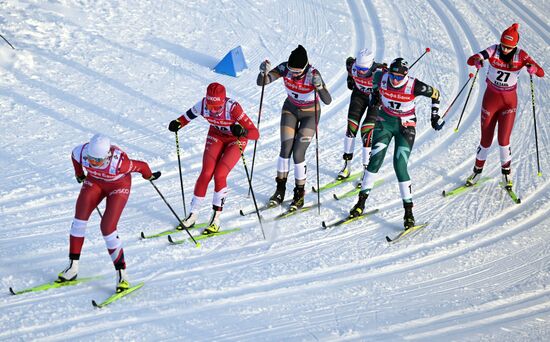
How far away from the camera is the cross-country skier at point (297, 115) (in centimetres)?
904

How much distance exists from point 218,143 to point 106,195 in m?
1.66

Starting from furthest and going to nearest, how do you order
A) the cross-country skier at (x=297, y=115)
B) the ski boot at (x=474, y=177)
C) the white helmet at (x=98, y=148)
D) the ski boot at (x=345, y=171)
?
the ski boot at (x=345, y=171) < the ski boot at (x=474, y=177) < the cross-country skier at (x=297, y=115) < the white helmet at (x=98, y=148)

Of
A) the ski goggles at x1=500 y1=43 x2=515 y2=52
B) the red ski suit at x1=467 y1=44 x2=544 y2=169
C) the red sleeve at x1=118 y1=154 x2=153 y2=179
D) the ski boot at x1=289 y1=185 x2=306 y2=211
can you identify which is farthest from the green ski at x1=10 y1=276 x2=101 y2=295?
the ski goggles at x1=500 y1=43 x2=515 y2=52

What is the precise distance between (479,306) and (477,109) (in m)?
5.20

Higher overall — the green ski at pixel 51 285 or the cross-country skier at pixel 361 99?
the cross-country skier at pixel 361 99

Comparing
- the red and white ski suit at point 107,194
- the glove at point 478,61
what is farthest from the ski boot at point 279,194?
the glove at point 478,61

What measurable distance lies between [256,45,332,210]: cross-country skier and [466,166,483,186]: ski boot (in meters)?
2.45

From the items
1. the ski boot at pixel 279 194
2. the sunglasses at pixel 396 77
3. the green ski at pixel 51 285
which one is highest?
the sunglasses at pixel 396 77

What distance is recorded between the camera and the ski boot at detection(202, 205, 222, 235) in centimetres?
897

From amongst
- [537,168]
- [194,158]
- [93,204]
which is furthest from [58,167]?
[537,168]

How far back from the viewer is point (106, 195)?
795 cm

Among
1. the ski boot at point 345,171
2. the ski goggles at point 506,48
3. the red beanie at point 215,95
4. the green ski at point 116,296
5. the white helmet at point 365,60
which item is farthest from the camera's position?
the ski boot at point 345,171

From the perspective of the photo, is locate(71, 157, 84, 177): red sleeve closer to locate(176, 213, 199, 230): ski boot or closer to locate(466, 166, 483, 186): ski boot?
locate(176, 213, 199, 230): ski boot

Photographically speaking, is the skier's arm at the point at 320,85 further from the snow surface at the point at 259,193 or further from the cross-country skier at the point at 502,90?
the cross-country skier at the point at 502,90
